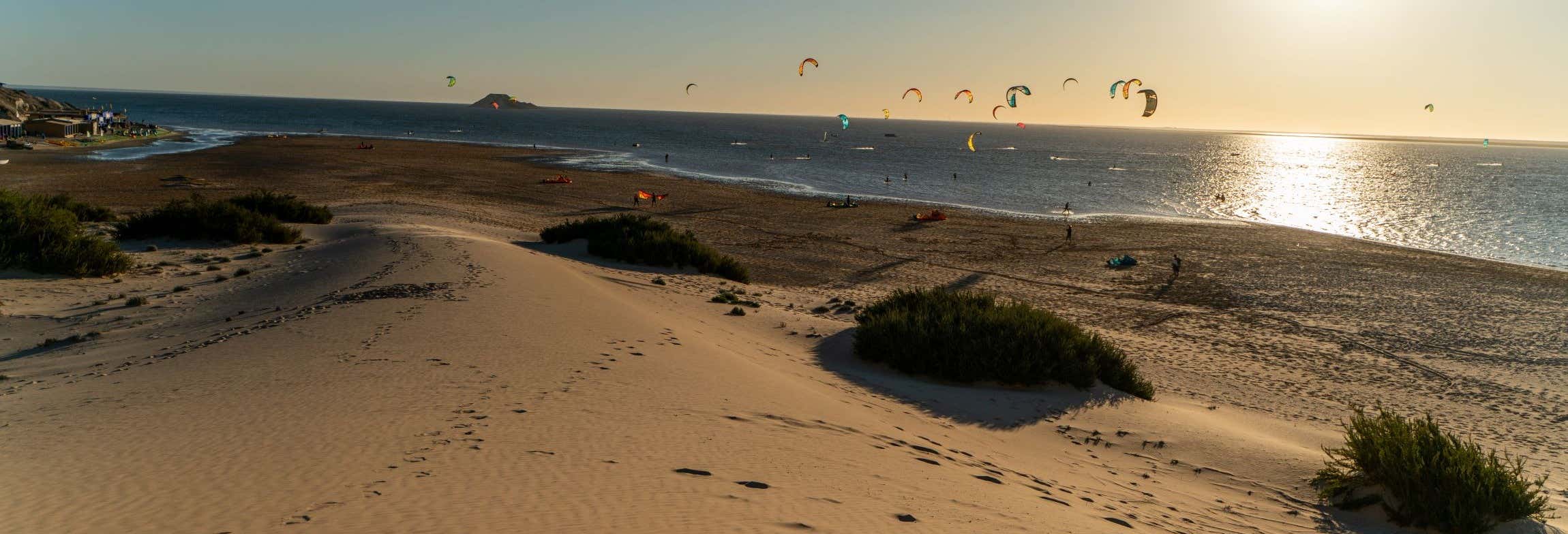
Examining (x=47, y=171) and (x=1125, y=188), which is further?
(x=1125, y=188)

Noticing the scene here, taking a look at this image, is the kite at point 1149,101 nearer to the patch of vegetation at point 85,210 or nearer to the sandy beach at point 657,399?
the sandy beach at point 657,399

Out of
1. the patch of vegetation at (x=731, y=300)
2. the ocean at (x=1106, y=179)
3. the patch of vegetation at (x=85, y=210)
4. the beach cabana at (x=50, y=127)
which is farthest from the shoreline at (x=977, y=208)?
the patch of vegetation at (x=85, y=210)

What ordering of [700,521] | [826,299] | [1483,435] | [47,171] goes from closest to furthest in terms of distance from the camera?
[700,521] < [1483,435] < [826,299] < [47,171]

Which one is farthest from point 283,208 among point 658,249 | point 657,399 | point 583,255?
point 657,399

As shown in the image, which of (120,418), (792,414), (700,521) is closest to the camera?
(700,521)

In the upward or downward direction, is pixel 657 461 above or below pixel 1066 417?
above

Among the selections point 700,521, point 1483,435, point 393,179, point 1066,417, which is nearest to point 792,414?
point 700,521

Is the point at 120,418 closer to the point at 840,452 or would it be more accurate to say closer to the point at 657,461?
the point at 657,461

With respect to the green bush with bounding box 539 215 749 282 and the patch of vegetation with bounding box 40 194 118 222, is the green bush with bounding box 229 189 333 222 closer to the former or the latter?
the patch of vegetation with bounding box 40 194 118 222

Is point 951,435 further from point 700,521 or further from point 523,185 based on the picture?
point 523,185
